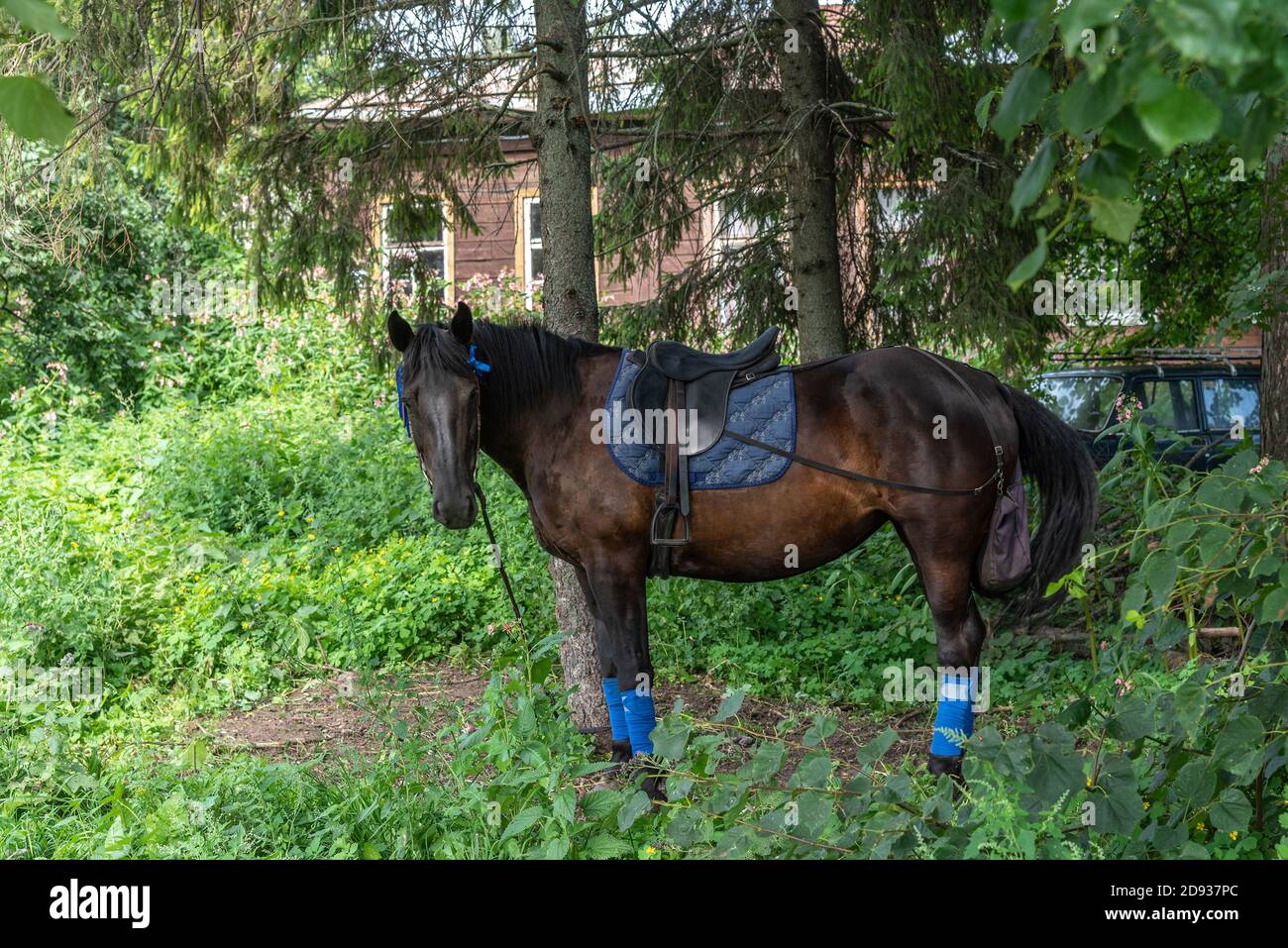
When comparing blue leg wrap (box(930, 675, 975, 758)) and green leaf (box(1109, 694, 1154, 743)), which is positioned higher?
green leaf (box(1109, 694, 1154, 743))

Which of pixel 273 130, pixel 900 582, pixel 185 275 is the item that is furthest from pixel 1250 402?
pixel 185 275

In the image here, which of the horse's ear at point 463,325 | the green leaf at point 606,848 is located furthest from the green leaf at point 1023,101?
the green leaf at point 606,848

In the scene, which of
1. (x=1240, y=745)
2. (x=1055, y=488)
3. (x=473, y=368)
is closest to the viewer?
(x=1240, y=745)

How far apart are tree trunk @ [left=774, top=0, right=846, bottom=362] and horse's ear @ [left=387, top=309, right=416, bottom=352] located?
4.05 m

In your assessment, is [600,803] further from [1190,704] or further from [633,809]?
[1190,704]

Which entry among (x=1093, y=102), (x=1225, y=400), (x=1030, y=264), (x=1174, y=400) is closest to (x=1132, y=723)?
(x=1030, y=264)

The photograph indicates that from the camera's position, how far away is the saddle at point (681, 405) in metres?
4.36

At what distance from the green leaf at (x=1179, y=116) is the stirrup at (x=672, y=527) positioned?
9.97 feet

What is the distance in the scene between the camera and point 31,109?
185cm

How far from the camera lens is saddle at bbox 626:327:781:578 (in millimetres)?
4359

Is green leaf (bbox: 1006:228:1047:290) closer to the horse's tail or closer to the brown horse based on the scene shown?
Answer: the brown horse

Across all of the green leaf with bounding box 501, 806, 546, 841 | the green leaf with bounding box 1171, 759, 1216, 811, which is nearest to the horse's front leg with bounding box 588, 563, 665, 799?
the green leaf with bounding box 501, 806, 546, 841

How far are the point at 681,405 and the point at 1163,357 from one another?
7.78m

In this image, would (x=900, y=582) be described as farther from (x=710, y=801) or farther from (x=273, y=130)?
(x=273, y=130)
